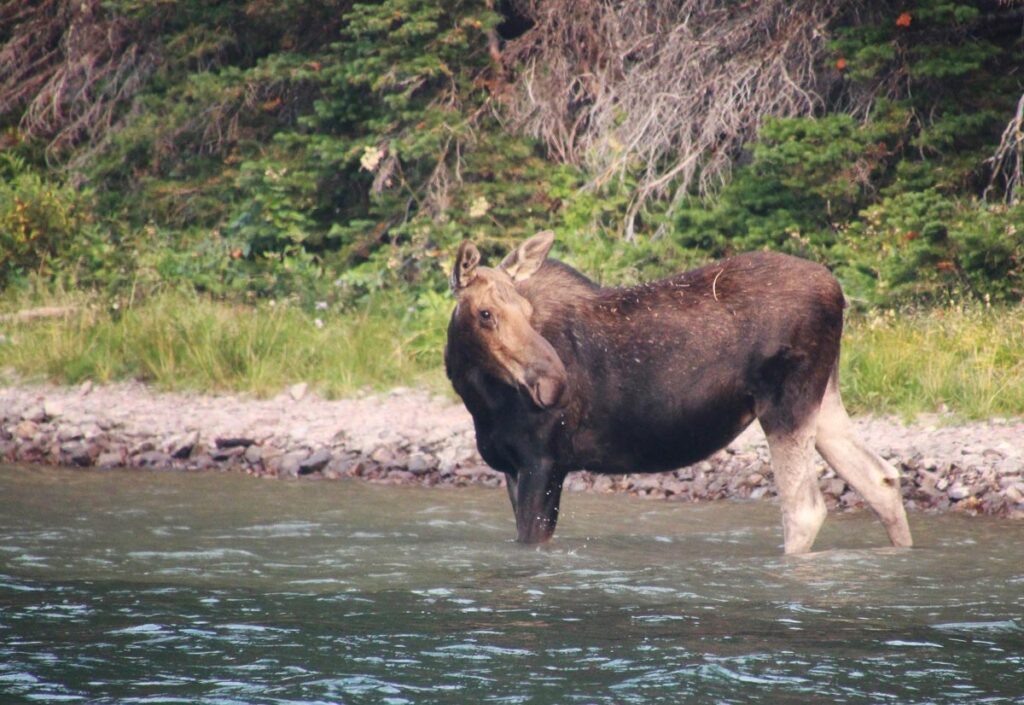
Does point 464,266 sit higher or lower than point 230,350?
higher

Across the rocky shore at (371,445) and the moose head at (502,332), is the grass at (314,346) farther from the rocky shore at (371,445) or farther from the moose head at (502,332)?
the moose head at (502,332)

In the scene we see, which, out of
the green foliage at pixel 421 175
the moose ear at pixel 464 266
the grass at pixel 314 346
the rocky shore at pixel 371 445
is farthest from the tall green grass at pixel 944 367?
the moose ear at pixel 464 266

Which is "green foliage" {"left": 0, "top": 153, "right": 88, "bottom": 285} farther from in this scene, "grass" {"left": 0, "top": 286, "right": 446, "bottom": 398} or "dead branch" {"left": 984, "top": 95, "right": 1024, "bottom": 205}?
"dead branch" {"left": 984, "top": 95, "right": 1024, "bottom": 205}

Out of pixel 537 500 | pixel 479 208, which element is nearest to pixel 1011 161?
pixel 479 208

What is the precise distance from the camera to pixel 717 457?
35.1 ft

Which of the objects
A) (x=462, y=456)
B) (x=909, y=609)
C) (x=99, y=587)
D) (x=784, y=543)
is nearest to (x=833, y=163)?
(x=462, y=456)

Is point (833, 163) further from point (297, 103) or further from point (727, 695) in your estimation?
point (727, 695)

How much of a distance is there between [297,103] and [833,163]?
23.9 ft

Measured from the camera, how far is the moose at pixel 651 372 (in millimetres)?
7395

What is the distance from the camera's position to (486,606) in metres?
6.71

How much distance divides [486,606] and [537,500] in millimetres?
957

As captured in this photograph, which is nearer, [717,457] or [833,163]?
[717,457]

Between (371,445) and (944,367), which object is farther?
(371,445)

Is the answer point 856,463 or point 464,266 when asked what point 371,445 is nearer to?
point 464,266
